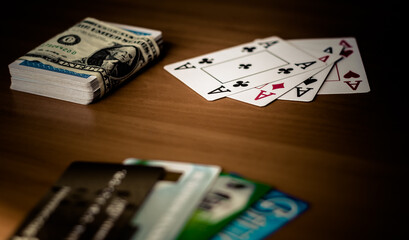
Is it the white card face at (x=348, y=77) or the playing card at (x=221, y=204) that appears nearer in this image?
the playing card at (x=221, y=204)

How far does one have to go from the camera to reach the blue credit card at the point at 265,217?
0.80 m

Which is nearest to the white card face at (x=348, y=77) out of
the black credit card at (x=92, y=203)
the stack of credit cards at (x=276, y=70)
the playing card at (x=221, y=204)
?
the stack of credit cards at (x=276, y=70)

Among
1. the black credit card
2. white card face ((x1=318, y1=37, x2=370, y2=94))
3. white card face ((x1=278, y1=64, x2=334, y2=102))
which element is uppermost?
white card face ((x1=318, y1=37, x2=370, y2=94))

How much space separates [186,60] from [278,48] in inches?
11.7

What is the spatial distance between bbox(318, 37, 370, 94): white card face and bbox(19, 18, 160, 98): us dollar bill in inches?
20.4

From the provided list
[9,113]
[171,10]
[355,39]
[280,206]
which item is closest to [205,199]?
[280,206]

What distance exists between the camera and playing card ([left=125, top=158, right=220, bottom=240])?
799 mm

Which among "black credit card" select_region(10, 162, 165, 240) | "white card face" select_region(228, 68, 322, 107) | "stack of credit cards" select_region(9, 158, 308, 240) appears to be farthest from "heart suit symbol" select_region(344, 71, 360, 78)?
"black credit card" select_region(10, 162, 165, 240)

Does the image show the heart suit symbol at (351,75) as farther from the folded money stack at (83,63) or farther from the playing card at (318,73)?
the folded money stack at (83,63)

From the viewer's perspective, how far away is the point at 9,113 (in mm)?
1210

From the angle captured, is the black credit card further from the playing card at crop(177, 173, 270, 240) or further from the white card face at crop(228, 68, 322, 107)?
the white card face at crop(228, 68, 322, 107)

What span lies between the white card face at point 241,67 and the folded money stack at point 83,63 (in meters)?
0.13

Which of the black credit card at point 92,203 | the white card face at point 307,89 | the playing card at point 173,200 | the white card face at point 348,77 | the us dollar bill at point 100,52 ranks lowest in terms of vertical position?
the black credit card at point 92,203

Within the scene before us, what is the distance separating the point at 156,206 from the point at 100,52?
633 mm
